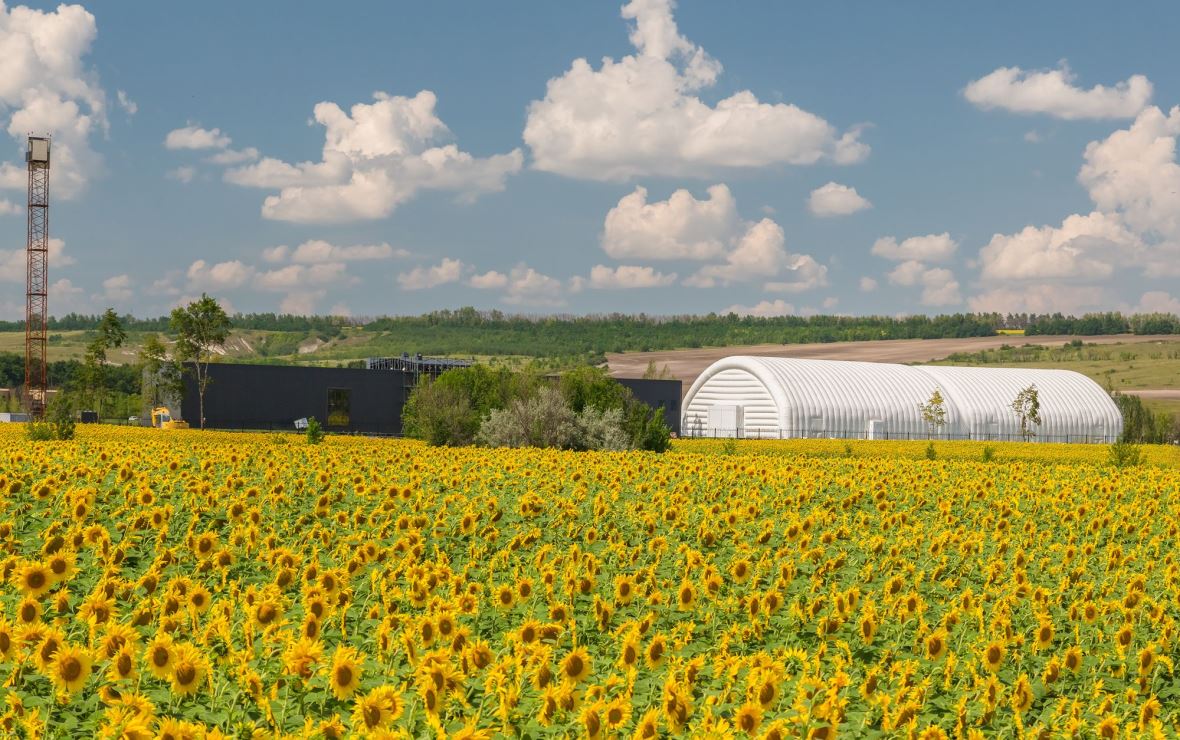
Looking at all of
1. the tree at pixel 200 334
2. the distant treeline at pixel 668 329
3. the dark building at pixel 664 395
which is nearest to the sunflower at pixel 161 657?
the tree at pixel 200 334

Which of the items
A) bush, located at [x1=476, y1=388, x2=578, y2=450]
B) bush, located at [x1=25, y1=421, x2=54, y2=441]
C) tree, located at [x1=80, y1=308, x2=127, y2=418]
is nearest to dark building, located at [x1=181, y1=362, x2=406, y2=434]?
tree, located at [x1=80, y1=308, x2=127, y2=418]

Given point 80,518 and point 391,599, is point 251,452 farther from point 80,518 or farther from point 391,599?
point 391,599

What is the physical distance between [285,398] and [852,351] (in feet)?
292

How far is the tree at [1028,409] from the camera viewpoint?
7300 cm

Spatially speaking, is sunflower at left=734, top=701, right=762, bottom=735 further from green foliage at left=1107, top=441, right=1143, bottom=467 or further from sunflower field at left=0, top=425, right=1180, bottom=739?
green foliage at left=1107, top=441, right=1143, bottom=467

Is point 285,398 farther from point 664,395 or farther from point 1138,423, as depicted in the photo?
point 1138,423

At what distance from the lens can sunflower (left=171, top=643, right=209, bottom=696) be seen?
593 cm

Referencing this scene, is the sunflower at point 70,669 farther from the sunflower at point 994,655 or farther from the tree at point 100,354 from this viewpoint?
the tree at point 100,354

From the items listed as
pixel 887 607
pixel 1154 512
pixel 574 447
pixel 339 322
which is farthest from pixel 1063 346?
pixel 887 607

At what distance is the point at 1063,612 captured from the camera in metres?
10.7

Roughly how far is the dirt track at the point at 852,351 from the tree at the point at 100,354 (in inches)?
2627

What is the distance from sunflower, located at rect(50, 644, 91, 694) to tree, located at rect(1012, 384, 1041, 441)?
72.2m

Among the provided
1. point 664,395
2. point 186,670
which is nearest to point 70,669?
point 186,670

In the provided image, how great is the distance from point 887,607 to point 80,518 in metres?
7.17
